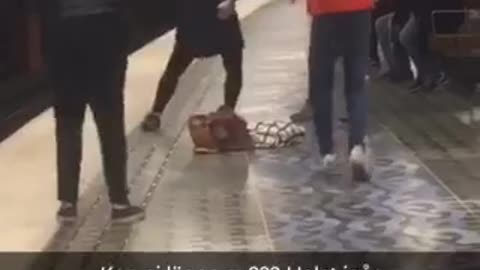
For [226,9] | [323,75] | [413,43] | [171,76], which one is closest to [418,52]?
[413,43]

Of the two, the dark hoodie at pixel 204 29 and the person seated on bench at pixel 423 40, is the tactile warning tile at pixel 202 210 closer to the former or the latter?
the dark hoodie at pixel 204 29

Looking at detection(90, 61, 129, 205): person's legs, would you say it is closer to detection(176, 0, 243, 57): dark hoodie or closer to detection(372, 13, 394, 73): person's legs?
detection(176, 0, 243, 57): dark hoodie

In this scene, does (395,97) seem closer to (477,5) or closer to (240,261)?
(477,5)

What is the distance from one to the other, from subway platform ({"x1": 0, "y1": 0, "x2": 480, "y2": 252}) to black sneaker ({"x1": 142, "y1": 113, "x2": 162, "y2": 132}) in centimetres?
2

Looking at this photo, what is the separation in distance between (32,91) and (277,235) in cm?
59

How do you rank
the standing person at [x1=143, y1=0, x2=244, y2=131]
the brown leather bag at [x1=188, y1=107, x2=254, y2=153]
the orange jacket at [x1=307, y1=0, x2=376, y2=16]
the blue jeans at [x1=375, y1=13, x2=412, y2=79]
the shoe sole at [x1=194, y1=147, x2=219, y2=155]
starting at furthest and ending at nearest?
1. the shoe sole at [x1=194, y1=147, x2=219, y2=155]
2. the brown leather bag at [x1=188, y1=107, x2=254, y2=153]
3. the orange jacket at [x1=307, y1=0, x2=376, y2=16]
4. the blue jeans at [x1=375, y1=13, x2=412, y2=79]
5. the standing person at [x1=143, y1=0, x2=244, y2=131]

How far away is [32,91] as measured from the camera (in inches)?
99.9

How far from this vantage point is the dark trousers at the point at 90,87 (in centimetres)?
242

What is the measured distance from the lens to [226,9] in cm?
255

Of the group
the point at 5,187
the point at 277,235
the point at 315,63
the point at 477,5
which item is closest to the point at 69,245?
the point at 5,187

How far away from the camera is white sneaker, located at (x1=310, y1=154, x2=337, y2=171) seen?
3075 mm

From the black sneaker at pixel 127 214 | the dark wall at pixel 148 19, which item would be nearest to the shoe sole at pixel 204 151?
the black sneaker at pixel 127 214

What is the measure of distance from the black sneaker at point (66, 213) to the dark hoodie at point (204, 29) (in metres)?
0.40

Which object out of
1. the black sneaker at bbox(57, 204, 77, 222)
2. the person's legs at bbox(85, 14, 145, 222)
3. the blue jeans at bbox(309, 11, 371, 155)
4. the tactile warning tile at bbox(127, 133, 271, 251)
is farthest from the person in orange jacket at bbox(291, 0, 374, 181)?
the black sneaker at bbox(57, 204, 77, 222)
